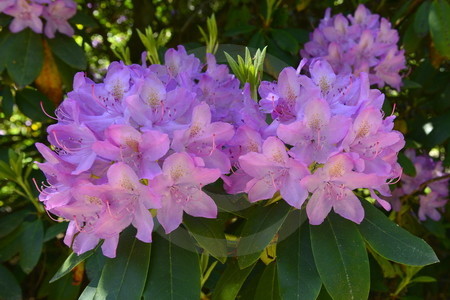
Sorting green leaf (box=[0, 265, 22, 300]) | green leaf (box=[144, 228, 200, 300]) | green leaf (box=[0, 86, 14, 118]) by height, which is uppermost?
green leaf (box=[144, 228, 200, 300])

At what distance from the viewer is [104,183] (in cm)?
81

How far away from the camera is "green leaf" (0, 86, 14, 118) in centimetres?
184

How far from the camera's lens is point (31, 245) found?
1.52 m

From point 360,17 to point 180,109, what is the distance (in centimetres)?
100

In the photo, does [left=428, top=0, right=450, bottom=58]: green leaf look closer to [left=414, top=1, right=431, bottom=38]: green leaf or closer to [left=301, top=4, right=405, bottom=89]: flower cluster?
[left=414, top=1, right=431, bottom=38]: green leaf

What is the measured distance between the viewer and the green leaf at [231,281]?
1.00m

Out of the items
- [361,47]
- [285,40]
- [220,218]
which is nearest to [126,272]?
[220,218]

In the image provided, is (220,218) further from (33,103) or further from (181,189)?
(33,103)

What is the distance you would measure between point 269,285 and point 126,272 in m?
0.27

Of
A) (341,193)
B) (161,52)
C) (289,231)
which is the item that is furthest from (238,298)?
(161,52)

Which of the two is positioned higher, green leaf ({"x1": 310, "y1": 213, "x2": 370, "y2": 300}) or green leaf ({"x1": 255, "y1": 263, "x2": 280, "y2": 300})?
green leaf ({"x1": 310, "y1": 213, "x2": 370, "y2": 300})

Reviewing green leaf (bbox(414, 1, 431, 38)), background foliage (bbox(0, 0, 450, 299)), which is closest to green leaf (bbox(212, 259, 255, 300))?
background foliage (bbox(0, 0, 450, 299))

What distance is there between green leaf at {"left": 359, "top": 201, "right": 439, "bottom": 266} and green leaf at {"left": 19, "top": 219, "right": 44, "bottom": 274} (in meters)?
0.92

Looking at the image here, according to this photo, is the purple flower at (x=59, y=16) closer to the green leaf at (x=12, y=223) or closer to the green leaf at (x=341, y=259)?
the green leaf at (x=12, y=223)
